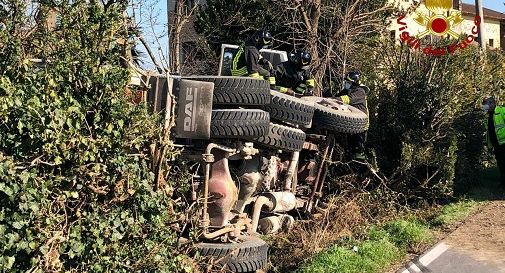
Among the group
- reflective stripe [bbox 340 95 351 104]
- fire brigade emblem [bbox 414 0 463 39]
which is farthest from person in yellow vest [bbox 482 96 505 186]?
reflective stripe [bbox 340 95 351 104]

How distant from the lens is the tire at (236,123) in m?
5.99

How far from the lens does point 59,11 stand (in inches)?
187

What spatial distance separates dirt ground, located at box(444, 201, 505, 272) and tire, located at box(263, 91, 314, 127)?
2.45 m

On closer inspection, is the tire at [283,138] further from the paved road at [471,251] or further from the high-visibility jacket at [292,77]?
the high-visibility jacket at [292,77]

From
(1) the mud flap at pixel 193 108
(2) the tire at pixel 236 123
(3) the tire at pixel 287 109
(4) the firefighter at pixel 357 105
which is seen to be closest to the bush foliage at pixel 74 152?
(1) the mud flap at pixel 193 108

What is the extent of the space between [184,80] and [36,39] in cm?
145

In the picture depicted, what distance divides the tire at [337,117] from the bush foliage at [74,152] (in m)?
3.83

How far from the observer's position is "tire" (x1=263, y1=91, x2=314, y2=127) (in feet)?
23.9

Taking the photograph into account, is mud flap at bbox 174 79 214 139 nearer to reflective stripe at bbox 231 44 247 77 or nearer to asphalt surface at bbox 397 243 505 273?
reflective stripe at bbox 231 44 247 77

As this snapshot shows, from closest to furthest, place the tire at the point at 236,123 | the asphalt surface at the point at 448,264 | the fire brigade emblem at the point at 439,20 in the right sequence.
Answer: the tire at the point at 236,123, the asphalt surface at the point at 448,264, the fire brigade emblem at the point at 439,20

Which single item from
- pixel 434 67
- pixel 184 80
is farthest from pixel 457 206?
pixel 184 80

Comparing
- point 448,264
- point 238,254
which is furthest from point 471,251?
point 238,254

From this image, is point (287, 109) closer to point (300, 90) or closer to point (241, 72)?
point (241, 72)

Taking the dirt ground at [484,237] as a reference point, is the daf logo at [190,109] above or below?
above
